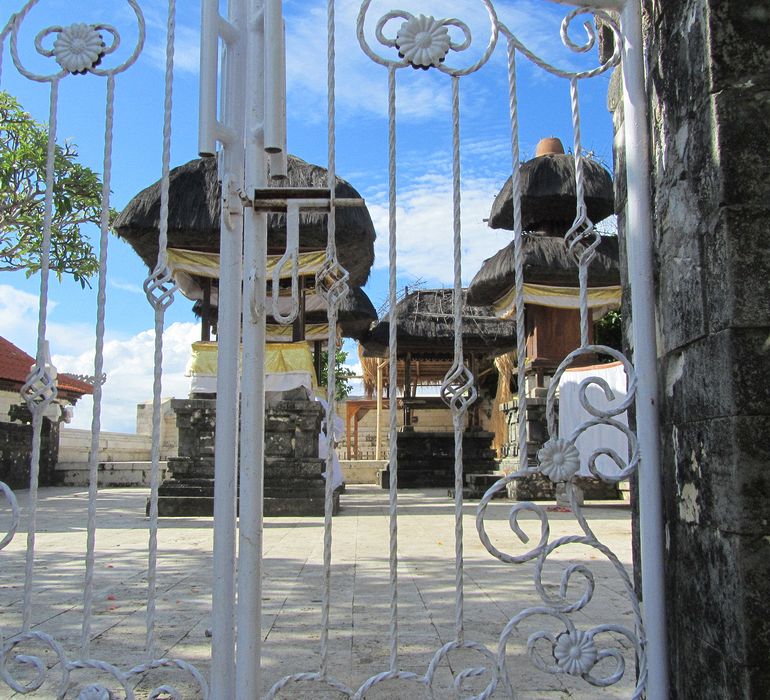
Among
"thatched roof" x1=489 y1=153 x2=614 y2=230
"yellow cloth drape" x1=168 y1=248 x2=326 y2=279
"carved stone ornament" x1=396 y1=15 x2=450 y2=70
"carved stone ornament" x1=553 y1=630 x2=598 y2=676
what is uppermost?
"thatched roof" x1=489 y1=153 x2=614 y2=230

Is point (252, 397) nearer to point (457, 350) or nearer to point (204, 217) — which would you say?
point (457, 350)

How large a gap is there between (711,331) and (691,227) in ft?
0.81

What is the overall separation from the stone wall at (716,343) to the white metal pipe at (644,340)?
24mm

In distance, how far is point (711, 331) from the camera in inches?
57.7

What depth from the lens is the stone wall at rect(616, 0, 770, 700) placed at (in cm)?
136

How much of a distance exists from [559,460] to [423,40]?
1.08 metres

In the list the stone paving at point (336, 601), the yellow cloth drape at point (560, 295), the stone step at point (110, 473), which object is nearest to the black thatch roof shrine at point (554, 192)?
the yellow cloth drape at point (560, 295)

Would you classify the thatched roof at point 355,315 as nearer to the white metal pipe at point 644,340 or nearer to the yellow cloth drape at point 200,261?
the yellow cloth drape at point 200,261

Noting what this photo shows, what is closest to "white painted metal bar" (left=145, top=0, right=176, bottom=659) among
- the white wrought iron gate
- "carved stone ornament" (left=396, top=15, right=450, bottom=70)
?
the white wrought iron gate

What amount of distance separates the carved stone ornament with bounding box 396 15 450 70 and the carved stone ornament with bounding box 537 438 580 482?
3.23 feet

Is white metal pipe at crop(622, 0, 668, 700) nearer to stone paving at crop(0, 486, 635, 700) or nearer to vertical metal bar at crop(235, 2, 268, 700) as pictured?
stone paving at crop(0, 486, 635, 700)

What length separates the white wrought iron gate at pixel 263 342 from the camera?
5.39 ft

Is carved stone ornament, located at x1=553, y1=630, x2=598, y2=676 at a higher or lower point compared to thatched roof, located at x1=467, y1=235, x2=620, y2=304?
lower

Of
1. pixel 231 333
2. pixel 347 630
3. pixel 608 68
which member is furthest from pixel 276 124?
pixel 347 630
